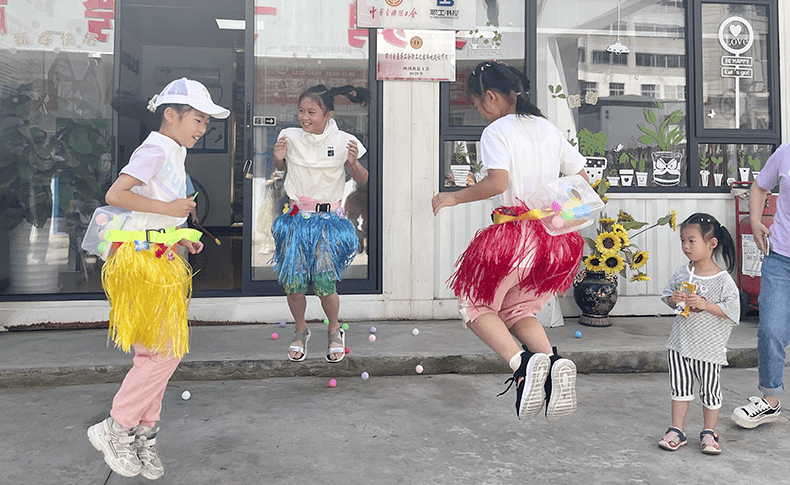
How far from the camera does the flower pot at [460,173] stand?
623 cm

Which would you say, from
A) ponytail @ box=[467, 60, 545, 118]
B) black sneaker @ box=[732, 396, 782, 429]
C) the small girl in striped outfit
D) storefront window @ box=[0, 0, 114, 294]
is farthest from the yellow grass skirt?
storefront window @ box=[0, 0, 114, 294]

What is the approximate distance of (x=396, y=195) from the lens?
20.0 ft

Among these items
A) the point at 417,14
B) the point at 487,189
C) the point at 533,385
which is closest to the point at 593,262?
the point at 417,14

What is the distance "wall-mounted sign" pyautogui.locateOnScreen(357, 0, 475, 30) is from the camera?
6.10 meters

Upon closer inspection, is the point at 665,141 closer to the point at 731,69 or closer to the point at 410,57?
the point at 731,69

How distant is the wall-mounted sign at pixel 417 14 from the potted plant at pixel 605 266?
209 centimetres

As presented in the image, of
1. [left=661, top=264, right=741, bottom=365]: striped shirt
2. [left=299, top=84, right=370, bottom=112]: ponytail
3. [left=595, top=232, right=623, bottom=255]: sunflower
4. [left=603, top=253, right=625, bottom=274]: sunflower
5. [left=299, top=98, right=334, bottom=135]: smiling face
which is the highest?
[left=299, top=84, right=370, bottom=112]: ponytail

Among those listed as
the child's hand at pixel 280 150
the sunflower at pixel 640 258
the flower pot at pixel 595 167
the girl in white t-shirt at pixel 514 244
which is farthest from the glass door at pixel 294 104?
the girl in white t-shirt at pixel 514 244

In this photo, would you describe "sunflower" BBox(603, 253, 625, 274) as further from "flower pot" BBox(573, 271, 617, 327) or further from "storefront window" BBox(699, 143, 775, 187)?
"storefront window" BBox(699, 143, 775, 187)

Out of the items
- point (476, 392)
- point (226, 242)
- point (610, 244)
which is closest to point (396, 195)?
point (610, 244)

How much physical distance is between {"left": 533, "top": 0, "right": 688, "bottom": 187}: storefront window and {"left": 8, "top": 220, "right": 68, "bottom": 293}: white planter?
492cm

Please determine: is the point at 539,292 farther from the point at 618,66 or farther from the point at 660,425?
the point at 618,66

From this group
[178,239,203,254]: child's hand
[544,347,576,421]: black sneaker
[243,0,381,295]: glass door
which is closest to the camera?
[544,347,576,421]: black sneaker

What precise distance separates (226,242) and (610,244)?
747 cm
